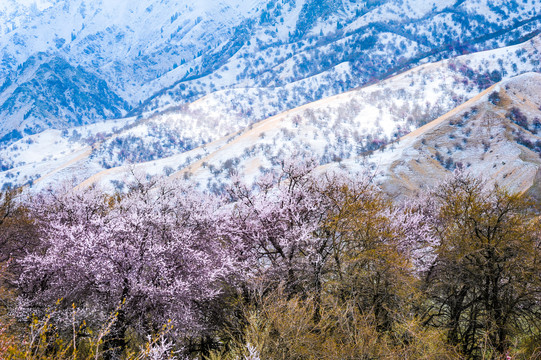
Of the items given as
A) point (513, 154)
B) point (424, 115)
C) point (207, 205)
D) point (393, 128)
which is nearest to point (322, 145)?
point (393, 128)

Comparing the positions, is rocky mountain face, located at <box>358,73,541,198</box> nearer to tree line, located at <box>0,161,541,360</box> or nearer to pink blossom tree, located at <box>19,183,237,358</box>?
tree line, located at <box>0,161,541,360</box>

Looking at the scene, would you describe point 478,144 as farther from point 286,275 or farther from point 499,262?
point 286,275

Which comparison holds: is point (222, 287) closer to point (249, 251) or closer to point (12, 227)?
point (249, 251)

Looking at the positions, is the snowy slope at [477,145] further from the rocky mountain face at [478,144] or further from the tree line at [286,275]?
the tree line at [286,275]

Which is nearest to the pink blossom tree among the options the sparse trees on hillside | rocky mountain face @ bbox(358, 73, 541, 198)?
the sparse trees on hillside

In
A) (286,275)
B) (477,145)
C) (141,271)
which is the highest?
(141,271)

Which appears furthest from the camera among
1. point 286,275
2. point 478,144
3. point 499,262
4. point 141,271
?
point 478,144

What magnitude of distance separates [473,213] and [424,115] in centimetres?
18747

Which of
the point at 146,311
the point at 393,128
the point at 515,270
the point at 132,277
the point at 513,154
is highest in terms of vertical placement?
the point at 132,277

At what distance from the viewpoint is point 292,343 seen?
11.8 meters

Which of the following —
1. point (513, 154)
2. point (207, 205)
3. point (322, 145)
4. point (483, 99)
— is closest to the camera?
point (207, 205)

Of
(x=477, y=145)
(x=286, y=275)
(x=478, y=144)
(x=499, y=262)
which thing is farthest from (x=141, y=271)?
(x=478, y=144)

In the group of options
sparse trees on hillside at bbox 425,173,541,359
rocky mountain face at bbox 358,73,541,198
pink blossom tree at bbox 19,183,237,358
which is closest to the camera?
sparse trees on hillside at bbox 425,173,541,359

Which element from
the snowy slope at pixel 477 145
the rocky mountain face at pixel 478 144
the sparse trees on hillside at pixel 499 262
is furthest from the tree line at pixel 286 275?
the snowy slope at pixel 477 145
